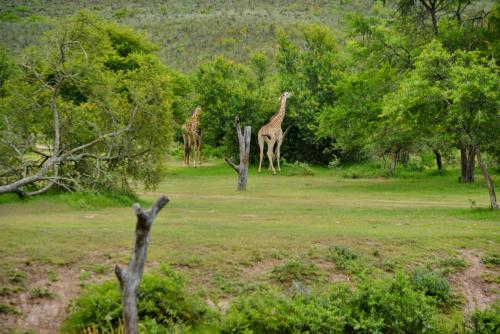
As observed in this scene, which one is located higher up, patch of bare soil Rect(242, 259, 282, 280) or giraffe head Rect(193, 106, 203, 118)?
giraffe head Rect(193, 106, 203, 118)

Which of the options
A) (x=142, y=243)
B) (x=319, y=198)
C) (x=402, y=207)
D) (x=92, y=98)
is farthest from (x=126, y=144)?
(x=142, y=243)

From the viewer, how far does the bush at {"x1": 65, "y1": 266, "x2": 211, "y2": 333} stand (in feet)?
32.9

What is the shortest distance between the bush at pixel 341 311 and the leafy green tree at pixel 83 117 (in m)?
8.97

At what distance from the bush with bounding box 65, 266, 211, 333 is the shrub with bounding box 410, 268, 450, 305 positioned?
430 cm

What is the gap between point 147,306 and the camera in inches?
405

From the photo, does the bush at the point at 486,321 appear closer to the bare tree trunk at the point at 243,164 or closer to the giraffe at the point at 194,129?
the bare tree trunk at the point at 243,164

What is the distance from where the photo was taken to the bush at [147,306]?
10.0 metres

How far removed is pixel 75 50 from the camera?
2044 cm

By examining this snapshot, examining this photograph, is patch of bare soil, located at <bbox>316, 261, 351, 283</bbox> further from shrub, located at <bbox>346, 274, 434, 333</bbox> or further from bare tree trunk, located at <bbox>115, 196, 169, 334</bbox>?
bare tree trunk, located at <bbox>115, 196, 169, 334</bbox>

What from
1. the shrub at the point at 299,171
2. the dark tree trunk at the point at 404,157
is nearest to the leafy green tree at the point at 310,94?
the shrub at the point at 299,171

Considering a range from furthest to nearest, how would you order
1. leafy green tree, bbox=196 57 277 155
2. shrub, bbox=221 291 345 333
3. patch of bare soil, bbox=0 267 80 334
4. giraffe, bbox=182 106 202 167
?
1. leafy green tree, bbox=196 57 277 155
2. giraffe, bbox=182 106 202 167
3. shrub, bbox=221 291 345 333
4. patch of bare soil, bbox=0 267 80 334

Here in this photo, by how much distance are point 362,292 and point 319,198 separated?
1253cm

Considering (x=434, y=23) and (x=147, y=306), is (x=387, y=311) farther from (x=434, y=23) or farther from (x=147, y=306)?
(x=434, y=23)

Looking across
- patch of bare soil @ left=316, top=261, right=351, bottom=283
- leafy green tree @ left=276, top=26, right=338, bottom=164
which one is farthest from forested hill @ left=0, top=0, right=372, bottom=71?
patch of bare soil @ left=316, top=261, right=351, bottom=283
